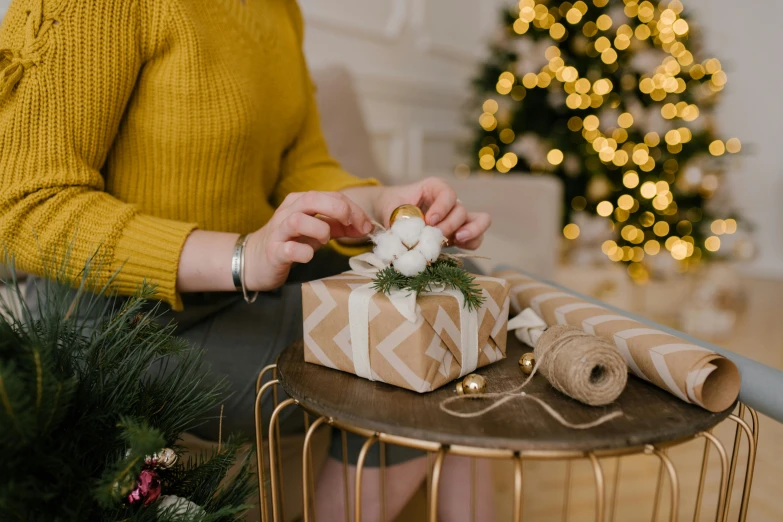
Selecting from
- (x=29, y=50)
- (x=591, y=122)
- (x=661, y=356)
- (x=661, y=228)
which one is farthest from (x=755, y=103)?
(x=29, y=50)

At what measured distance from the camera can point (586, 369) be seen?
446mm

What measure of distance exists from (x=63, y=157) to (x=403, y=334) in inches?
16.1

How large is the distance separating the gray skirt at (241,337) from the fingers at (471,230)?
9.0 inches

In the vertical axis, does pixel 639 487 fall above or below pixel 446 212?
below

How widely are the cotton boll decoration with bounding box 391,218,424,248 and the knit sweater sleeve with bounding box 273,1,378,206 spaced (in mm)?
410

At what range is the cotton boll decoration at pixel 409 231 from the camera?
1.73ft

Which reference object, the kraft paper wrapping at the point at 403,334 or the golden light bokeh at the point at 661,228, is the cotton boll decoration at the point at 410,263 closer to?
the kraft paper wrapping at the point at 403,334

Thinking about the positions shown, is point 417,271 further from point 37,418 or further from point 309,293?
point 37,418

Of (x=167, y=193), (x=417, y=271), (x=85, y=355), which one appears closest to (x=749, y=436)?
(x=417, y=271)

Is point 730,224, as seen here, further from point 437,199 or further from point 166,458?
point 166,458

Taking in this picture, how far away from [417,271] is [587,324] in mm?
194

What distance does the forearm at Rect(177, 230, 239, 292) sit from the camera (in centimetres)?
60

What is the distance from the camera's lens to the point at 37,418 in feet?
1.21

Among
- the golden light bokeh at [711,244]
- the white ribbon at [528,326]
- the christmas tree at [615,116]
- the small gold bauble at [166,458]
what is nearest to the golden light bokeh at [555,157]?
the christmas tree at [615,116]
